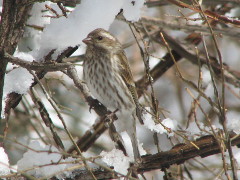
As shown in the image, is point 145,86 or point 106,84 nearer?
point 106,84

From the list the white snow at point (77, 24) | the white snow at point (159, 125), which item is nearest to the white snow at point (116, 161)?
the white snow at point (159, 125)

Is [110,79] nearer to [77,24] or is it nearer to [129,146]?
[129,146]

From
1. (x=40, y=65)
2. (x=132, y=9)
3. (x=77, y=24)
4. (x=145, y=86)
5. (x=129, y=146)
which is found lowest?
(x=40, y=65)

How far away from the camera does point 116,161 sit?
390 cm

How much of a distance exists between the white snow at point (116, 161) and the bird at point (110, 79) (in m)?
1.06

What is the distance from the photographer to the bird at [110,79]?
202 inches

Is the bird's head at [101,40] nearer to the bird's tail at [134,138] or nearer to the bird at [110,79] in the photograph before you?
the bird at [110,79]

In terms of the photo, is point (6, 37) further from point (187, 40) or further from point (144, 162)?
point (187, 40)

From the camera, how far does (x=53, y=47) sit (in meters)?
3.82

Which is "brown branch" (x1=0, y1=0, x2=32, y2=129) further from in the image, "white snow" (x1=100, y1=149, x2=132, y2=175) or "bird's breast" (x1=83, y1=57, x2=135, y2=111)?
"bird's breast" (x1=83, y1=57, x2=135, y2=111)

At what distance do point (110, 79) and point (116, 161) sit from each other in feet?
Result: 4.97

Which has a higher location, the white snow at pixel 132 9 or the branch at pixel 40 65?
the white snow at pixel 132 9

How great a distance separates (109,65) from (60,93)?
1867 mm

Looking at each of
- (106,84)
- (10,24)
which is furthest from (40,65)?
(106,84)
